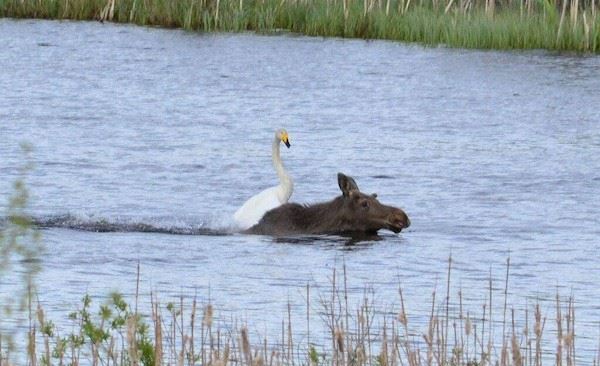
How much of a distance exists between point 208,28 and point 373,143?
15.0 m

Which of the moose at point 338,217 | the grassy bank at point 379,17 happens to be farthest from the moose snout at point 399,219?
the grassy bank at point 379,17

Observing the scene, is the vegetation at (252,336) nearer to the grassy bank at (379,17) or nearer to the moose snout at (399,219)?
the moose snout at (399,219)

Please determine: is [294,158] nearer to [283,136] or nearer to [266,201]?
[283,136]

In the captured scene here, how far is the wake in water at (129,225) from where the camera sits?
14.8 m

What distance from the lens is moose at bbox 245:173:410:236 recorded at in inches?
587

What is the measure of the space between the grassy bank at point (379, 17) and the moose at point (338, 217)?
16977 millimetres

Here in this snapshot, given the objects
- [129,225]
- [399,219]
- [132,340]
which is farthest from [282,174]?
[132,340]

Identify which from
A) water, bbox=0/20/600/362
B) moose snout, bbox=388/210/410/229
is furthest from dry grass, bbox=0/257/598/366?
moose snout, bbox=388/210/410/229

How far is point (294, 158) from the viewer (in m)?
20.8

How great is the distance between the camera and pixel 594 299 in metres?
11.6

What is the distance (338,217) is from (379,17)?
20.1 meters

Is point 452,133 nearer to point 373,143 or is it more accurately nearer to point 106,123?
point 373,143

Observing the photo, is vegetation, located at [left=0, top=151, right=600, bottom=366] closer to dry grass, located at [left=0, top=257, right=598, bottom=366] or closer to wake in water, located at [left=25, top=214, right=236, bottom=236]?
dry grass, located at [left=0, top=257, right=598, bottom=366]

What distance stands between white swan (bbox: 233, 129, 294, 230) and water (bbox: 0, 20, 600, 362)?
0.28m
